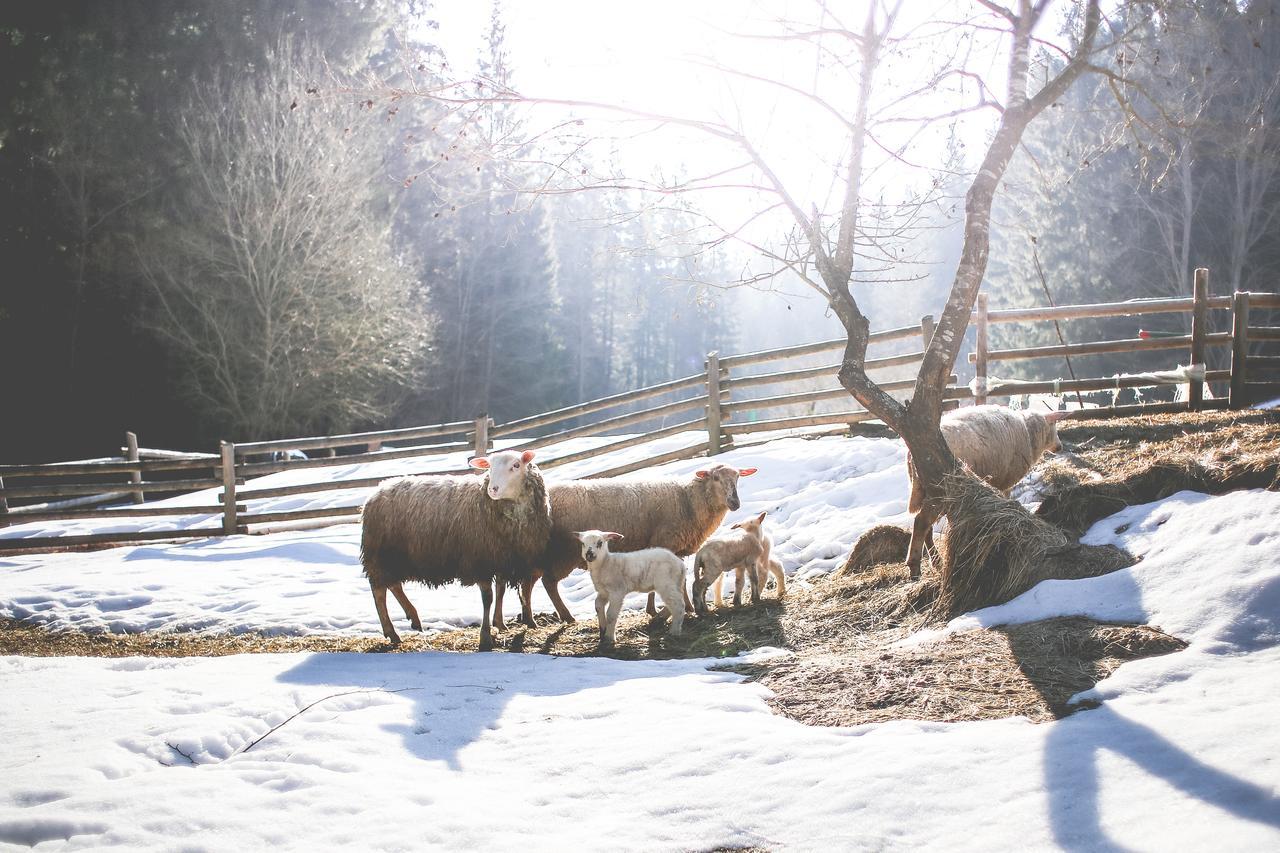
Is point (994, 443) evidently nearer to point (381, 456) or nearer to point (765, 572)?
point (765, 572)

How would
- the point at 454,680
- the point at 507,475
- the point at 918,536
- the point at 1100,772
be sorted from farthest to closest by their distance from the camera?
the point at 507,475
the point at 918,536
the point at 454,680
the point at 1100,772

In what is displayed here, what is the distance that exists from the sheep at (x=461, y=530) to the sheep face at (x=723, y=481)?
151 centimetres

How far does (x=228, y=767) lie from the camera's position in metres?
3.60

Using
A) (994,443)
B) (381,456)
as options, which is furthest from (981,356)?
(381,456)

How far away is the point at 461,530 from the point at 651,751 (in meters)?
3.67

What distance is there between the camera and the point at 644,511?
7.50 m

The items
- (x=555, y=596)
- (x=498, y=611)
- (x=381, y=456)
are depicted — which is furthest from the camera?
(x=381, y=456)

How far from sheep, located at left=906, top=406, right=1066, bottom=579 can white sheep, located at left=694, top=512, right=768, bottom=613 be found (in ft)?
3.81

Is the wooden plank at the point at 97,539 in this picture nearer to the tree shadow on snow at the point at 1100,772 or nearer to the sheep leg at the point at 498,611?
the sheep leg at the point at 498,611

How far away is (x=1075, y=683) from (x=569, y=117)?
4657 mm

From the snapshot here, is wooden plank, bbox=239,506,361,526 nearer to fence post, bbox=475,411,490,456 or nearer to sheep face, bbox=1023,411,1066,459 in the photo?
fence post, bbox=475,411,490,456

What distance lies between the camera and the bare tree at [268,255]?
2036 centimetres

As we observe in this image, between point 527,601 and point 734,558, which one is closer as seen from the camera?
point 734,558

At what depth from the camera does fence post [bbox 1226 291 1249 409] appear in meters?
9.53
